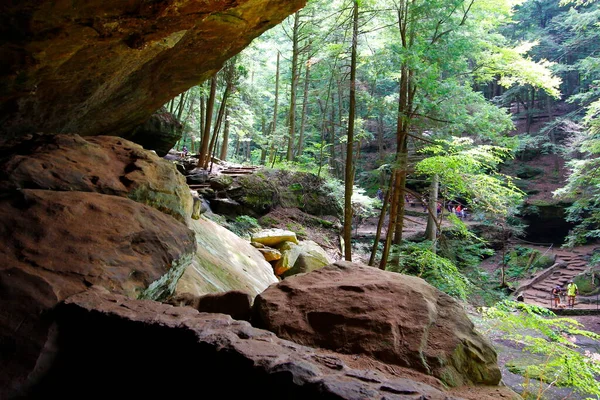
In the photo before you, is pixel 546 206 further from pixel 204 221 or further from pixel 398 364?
pixel 398 364

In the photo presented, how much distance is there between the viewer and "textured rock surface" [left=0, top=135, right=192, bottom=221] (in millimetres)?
4145

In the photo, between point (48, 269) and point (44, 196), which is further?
point (44, 196)

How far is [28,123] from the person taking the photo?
641 cm

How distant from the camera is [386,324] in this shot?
3.16 meters

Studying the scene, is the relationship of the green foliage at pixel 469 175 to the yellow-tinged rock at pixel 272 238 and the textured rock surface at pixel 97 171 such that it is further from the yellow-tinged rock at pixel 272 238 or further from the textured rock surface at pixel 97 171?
the textured rock surface at pixel 97 171

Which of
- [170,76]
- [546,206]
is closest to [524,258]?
[546,206]

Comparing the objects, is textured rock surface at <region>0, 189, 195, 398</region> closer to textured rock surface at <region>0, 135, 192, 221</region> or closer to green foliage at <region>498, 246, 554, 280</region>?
textured rock surface at <region>0, 135, 192, 221</region>

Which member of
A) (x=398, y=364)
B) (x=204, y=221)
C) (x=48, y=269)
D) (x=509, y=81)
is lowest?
(x=398, y=364)

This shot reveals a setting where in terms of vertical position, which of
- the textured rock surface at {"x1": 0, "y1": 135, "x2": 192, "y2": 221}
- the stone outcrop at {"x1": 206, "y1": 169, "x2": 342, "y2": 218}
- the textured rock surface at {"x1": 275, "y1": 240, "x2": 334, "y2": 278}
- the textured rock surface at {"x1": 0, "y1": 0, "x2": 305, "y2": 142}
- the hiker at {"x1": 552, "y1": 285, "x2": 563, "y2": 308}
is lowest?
the hiker at {"x1": 552, "y1": 285, "x2": 563, "y2": 308}

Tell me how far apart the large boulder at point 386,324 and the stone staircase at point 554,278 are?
54.5 feet

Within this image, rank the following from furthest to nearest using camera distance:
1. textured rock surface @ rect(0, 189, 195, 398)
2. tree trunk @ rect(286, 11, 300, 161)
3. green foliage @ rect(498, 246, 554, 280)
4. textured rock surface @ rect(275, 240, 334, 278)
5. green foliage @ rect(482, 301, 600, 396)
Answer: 1. green foliage @ rect(498, 246, 554, 280)
2. tree trunk @ rect(286, 11, 300, 161)
3. textured rock surface @ rect(275, 240, 334, 278)
4. green foliage @ rect(482, 301, 600, 396)
5. textured rock surface @ rect(0, 189, 195, 398)

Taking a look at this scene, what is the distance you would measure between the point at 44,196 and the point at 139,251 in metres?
1.11

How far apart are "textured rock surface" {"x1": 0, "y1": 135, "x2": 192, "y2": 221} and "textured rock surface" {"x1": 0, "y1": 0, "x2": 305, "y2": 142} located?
111 centimetres

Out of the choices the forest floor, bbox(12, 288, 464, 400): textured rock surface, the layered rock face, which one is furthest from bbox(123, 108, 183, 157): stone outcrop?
bbox(12, 288, 464, 400): textured rock surface
